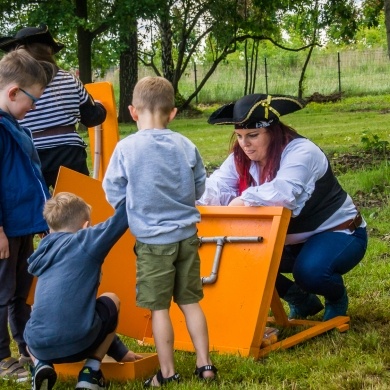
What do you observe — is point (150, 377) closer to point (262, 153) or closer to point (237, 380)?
point (237, 380)

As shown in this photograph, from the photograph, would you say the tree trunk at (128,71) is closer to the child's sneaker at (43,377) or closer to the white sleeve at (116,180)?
the white sleeve at (116,180)

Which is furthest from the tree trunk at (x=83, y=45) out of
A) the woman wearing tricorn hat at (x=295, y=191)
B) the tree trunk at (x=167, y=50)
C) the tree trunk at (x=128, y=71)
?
the woman wearing tricorn hat at (x=295, y=191)

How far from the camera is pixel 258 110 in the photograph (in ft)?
14.0

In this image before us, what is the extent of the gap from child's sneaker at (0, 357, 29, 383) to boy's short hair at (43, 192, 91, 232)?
2.61 feet

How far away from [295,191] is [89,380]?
4.41 feet

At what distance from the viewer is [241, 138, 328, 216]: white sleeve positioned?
415 cm

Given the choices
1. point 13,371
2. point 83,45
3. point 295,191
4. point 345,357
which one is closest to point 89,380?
point 13,371

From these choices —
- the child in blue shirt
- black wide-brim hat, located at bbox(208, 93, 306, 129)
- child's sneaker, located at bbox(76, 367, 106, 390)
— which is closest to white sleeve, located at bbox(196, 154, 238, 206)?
black wide-brim hat, located at bbox(208, 93, 306, 129)

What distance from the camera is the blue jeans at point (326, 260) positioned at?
170 inches

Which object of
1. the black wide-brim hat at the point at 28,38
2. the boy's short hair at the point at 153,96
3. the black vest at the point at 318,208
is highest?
the black wide-brim hat at the point at 28,38

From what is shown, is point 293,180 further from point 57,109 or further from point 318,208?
point 57,109

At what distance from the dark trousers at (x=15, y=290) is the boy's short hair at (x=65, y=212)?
0.46 m

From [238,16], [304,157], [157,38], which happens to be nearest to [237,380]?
[304,157]

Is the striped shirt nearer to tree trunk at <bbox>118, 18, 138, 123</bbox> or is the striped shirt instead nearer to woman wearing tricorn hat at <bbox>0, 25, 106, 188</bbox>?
woman wearing tricorn hat at <bbox>0, 25, 106, 188</bbox>
